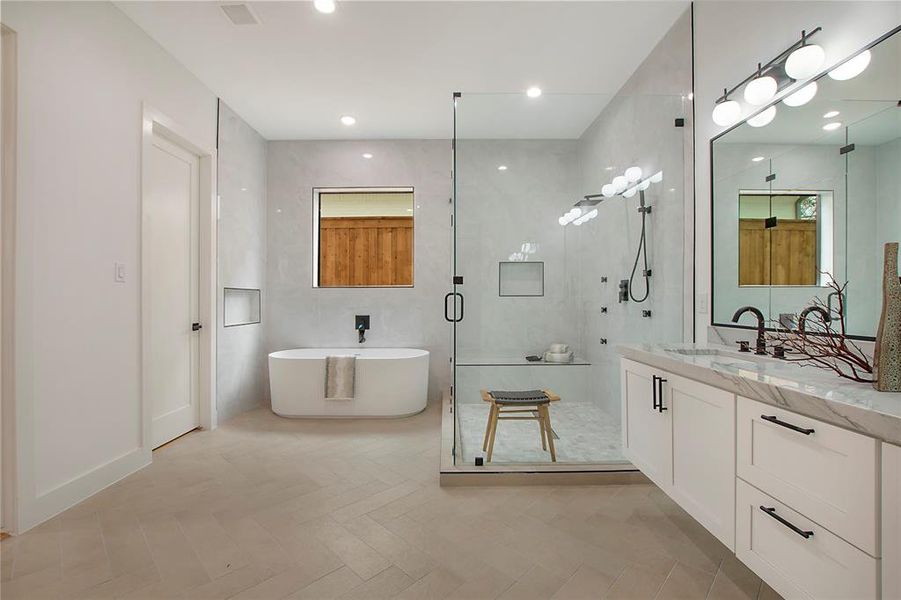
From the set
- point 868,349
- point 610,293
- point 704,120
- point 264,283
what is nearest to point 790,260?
point 868,349

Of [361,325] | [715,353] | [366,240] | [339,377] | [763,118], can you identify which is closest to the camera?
[763,118]

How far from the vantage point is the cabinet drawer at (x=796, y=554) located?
3.01 ft

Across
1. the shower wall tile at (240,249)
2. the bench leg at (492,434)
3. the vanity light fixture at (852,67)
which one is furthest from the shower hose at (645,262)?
the shower wall tile at (240,249)

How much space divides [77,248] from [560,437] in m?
2.90

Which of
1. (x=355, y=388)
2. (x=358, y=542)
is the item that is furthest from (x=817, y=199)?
(x=355, y=388)

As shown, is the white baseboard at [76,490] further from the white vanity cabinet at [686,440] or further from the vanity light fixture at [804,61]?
the vanity light fixture at [804,61]

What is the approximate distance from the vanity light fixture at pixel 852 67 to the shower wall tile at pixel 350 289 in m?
3.26

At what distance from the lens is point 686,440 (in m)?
1.57

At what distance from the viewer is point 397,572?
63.7 inches

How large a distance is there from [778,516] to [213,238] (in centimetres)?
385

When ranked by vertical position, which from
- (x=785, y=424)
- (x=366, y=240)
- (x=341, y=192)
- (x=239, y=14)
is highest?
(x=239, y=14)

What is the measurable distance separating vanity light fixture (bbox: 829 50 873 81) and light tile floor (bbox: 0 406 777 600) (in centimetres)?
185

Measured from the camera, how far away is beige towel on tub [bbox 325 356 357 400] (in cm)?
370

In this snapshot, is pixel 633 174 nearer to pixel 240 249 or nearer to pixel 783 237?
pixel 783 237
